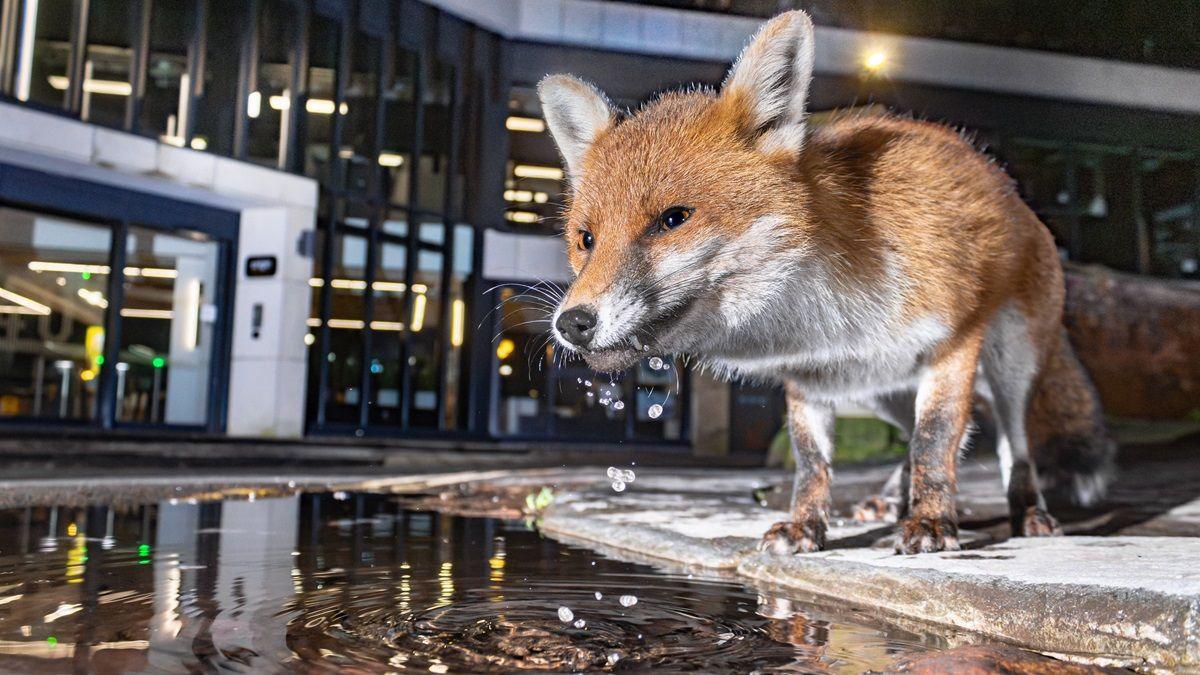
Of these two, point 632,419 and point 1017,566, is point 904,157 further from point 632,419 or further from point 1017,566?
point 632,419

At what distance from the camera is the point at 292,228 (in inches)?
664

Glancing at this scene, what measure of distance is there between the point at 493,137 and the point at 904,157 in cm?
1722

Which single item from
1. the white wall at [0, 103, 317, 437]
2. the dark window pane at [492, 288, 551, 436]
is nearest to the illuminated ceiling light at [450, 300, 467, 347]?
the dark window pane at [492, 288, 551, 436]

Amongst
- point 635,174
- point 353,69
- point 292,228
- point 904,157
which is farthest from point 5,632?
point 353,69

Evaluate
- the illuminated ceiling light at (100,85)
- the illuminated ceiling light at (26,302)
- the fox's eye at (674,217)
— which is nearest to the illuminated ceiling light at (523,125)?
the illuminated ceiling light at (100,85)

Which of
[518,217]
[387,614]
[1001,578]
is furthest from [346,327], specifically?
[1001,578]

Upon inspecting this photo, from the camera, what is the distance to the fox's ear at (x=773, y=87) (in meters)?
3.53

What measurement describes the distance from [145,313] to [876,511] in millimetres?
13353

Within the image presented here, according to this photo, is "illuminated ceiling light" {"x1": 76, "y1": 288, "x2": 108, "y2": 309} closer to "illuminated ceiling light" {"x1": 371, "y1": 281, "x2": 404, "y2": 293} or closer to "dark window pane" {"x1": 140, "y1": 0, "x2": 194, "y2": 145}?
"dark window pane" {"x1": 140, "y1": 0, "x2": 194, "y2": 145}

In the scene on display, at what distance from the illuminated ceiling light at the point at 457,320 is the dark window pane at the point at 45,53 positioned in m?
7.68

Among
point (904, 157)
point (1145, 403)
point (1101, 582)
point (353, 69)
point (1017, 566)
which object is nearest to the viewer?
point (1101, 582)

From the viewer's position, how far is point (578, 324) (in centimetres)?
304

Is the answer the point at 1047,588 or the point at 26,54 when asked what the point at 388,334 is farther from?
the point at 1047,588

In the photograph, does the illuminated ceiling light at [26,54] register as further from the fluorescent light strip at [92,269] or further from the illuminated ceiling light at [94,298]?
the illuminated ceiling light at [94,298]
